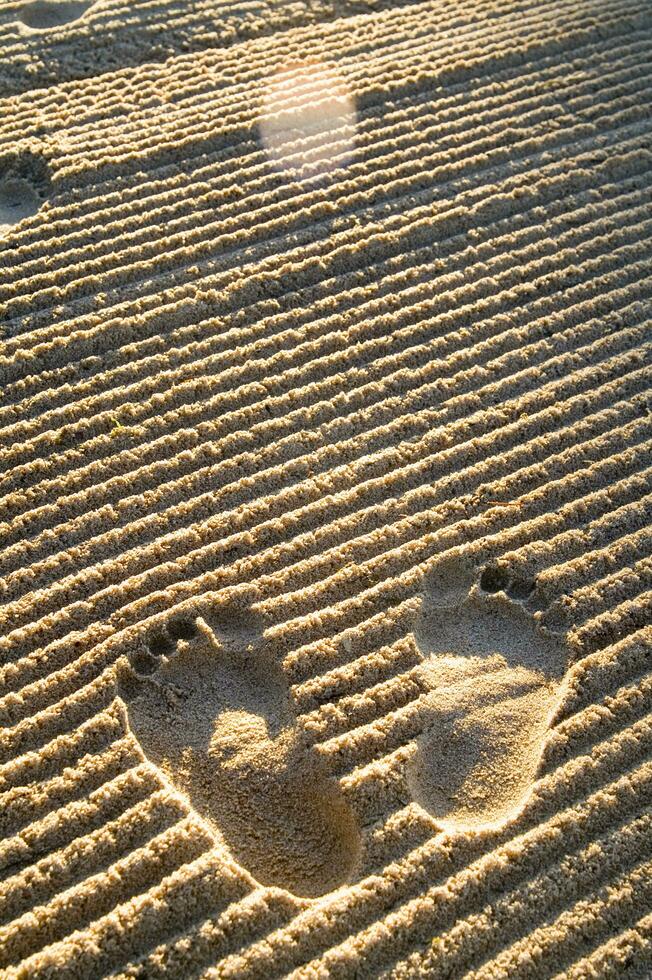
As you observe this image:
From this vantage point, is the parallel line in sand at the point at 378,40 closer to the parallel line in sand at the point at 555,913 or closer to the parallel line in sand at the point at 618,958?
the parallel line in sand at the point at 555,913

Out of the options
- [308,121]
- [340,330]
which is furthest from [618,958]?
[308,121]

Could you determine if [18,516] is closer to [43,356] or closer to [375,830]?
[43,356]

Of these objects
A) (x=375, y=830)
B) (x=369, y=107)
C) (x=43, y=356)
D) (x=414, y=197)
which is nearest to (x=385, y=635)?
(x=375, y=830)

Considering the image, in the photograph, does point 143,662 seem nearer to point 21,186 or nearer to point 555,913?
point 555,913

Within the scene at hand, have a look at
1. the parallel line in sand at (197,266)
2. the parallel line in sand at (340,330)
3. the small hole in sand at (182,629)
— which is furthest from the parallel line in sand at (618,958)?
the parallel line in sand at (197,266)

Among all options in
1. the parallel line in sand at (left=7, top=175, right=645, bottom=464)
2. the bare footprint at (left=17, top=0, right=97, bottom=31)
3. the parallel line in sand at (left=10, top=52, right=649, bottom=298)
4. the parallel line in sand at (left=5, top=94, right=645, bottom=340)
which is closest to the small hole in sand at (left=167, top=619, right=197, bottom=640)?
the parallel line in sand at (left=7, top=175, right=645, bottom=464)
